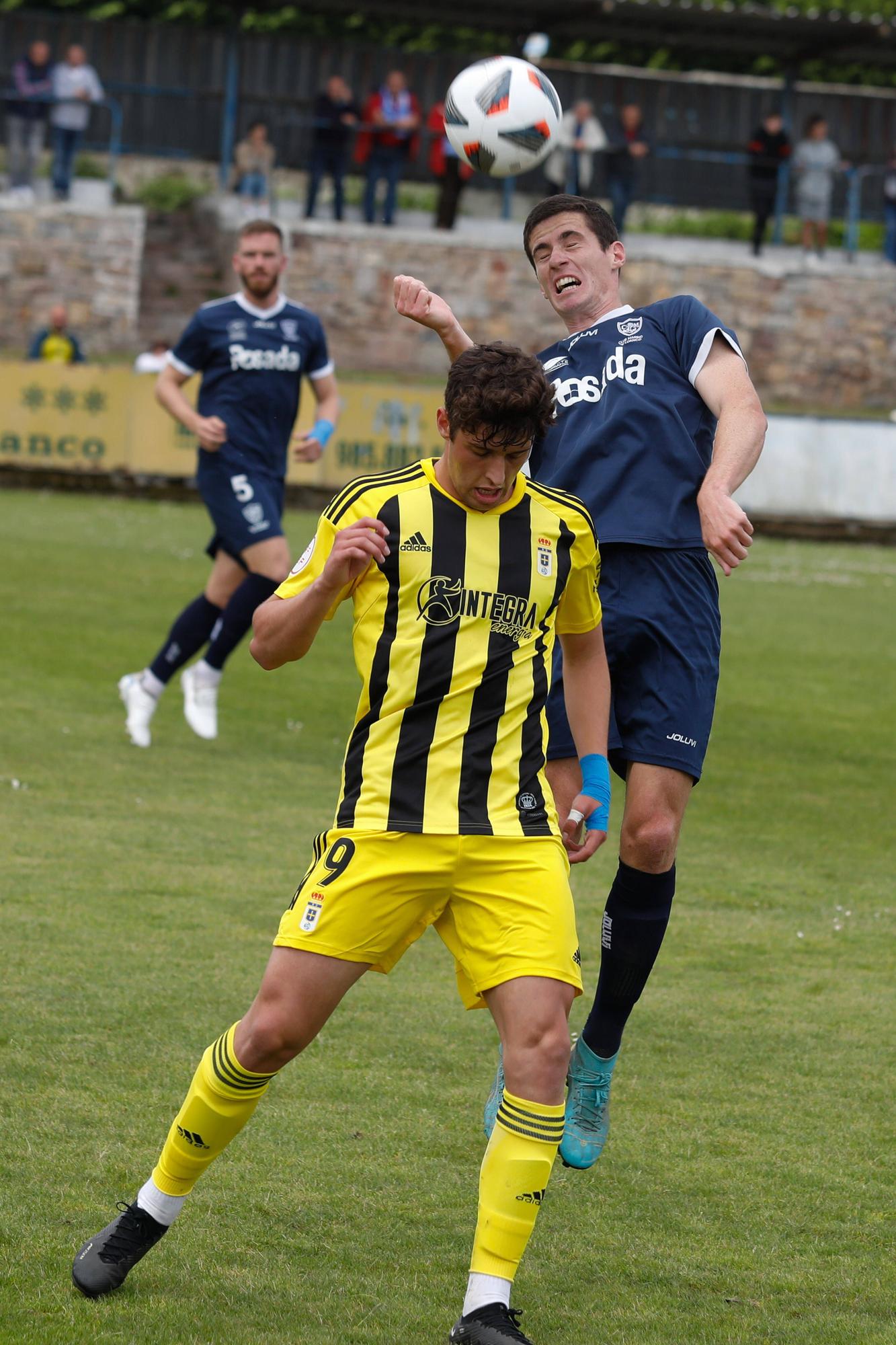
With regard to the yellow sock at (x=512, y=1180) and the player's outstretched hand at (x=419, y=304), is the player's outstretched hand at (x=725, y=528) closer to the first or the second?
the player's outstretched hand at (x=419, y=304)

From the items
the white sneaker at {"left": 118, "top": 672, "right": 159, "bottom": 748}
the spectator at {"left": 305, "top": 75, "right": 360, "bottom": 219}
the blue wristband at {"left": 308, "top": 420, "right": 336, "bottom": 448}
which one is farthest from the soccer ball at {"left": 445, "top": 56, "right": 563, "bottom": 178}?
the spectator at {"left": 305, "top": 75, "right": 360, "bottom": 219}

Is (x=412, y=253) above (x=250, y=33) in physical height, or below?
below

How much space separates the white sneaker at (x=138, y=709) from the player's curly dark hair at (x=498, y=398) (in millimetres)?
6026

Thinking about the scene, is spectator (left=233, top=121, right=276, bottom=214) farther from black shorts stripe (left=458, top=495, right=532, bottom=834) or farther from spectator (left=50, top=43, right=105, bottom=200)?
black shorts stripe (left=458, top=495, right=532, bottom=834)

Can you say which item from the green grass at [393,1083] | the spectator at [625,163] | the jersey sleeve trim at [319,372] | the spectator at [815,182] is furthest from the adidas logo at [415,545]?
the spectator at [815,182]

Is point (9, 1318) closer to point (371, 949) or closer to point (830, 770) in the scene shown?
point (371, 949)

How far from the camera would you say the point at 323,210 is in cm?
3180

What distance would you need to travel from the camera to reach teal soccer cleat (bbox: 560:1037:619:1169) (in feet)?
14.7

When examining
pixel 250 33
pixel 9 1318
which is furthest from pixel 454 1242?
pixel 250 33

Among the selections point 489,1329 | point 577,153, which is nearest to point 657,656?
point 489,1329

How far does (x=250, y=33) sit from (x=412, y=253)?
6424 millimetres

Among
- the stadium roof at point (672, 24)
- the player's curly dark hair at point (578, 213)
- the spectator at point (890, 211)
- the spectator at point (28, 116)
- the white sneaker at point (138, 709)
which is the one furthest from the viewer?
the spectator at point (890, 211)

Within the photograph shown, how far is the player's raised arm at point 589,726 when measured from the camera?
13.8 feet

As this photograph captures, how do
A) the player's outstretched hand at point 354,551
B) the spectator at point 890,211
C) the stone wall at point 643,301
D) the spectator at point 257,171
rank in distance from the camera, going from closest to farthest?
the player's outstretched hand at point 354,551
the spectator at point 257,171
the stone wall at point 643,301
the spectator at point 890,211
